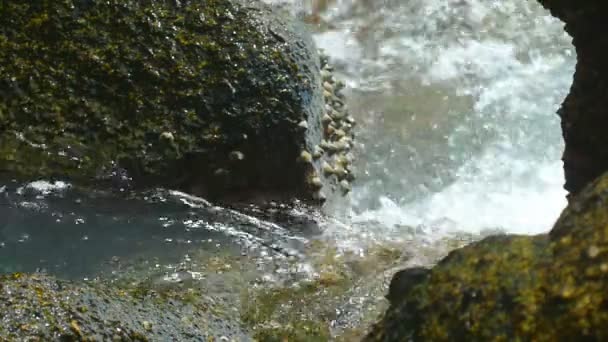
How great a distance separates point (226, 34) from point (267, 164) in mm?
1135

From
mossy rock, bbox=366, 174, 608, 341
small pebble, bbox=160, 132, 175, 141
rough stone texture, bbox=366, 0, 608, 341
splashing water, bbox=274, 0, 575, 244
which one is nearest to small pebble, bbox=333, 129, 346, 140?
splashing water, bbox=274, 0, 575, 244

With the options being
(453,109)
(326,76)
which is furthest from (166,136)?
(453,109)

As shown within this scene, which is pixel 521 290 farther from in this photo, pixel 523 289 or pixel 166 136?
pixel 166 136

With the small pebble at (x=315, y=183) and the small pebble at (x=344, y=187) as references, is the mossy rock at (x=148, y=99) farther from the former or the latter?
the small pebble at (x=344, y=187)

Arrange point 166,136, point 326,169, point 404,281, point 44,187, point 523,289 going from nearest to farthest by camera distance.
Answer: point 523,289
point 404,281
point 44,187
point 166,136
point 326,169

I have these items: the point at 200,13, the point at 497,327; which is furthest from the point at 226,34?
the point at 497,327

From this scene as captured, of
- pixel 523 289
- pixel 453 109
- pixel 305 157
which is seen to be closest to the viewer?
pixel 523 289

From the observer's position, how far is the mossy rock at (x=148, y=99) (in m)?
5.41

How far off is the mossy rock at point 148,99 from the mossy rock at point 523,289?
2.87 m

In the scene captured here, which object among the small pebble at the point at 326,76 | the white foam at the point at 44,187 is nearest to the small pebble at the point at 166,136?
the white foam at the point at 44,187

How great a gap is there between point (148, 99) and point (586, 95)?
125 inches

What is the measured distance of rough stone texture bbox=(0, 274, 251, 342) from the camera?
3275 mm

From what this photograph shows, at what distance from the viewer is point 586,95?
4328 millimetres

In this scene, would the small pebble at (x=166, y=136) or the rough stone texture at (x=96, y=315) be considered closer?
the rough stone texture at (x=96, y=315)
